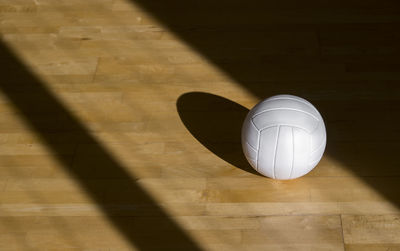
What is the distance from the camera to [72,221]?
2.22m

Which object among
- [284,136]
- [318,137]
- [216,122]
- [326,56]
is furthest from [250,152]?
[326,56]

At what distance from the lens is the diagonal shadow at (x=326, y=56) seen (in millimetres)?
2379

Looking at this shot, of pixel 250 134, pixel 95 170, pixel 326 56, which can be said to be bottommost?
pixel 95 170

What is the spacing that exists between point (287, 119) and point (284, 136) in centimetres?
8

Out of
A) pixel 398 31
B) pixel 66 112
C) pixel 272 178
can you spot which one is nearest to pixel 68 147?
pixel 66 112

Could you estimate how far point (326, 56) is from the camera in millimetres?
2773

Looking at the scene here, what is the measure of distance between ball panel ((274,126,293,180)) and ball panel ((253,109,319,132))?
33 millimetres

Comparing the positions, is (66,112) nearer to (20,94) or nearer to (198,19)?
(20,94)

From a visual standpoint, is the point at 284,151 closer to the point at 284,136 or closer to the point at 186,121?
the point at 284,136

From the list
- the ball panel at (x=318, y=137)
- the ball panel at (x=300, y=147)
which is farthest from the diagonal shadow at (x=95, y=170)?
the ball panel at (x=318, y=137)

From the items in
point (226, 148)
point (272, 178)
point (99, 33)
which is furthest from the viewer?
point (99, 33)

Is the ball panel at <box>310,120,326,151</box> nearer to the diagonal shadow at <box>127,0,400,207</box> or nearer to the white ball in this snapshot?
the white ball

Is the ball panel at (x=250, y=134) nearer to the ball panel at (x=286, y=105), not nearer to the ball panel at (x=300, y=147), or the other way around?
the ball panel at (x=286, y=105)

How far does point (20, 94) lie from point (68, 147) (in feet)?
1.79
